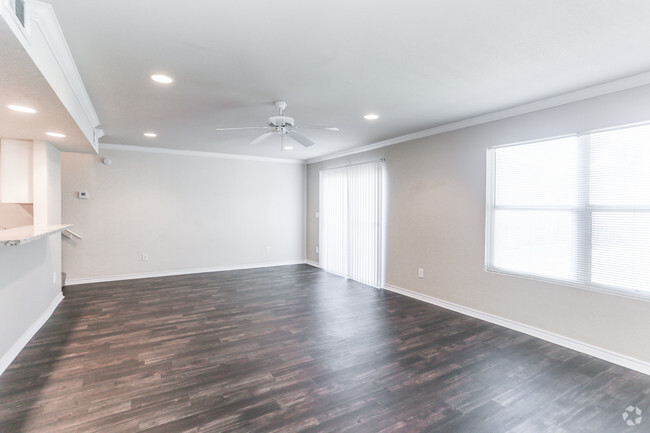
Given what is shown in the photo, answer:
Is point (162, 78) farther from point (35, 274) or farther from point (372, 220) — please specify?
point (372, 220)

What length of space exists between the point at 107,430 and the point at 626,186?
174 inches

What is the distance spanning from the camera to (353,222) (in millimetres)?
6172

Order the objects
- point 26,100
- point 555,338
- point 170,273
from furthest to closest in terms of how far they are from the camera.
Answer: point 170,273, point 555,338, point 26,100

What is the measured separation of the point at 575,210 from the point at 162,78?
4.12 m

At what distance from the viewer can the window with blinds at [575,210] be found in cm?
279

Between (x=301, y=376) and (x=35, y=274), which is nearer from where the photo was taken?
(x=301, y=376)

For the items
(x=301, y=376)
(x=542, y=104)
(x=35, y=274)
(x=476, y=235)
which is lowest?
(x=301, y=376)

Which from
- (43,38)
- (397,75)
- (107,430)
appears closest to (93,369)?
(107,430)

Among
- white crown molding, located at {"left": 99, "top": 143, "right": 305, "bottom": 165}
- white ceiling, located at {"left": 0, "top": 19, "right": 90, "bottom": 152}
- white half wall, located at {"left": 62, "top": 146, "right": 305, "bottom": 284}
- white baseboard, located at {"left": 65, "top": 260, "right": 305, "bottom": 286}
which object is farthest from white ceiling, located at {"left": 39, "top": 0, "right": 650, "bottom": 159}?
white baseboard, located at {"left": 65, "top": 260, "right": 305, "bottom": 286}

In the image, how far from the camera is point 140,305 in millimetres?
4422

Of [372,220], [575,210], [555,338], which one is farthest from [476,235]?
[372,220]

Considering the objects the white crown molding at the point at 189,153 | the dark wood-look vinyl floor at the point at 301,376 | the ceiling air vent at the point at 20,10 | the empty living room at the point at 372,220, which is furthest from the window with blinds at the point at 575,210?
the white crown molding at the point at 189,153

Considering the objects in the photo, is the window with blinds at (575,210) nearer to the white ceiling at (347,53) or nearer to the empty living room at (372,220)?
the empty living room at (372,220)

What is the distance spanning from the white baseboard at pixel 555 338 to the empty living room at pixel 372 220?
0.06ft
